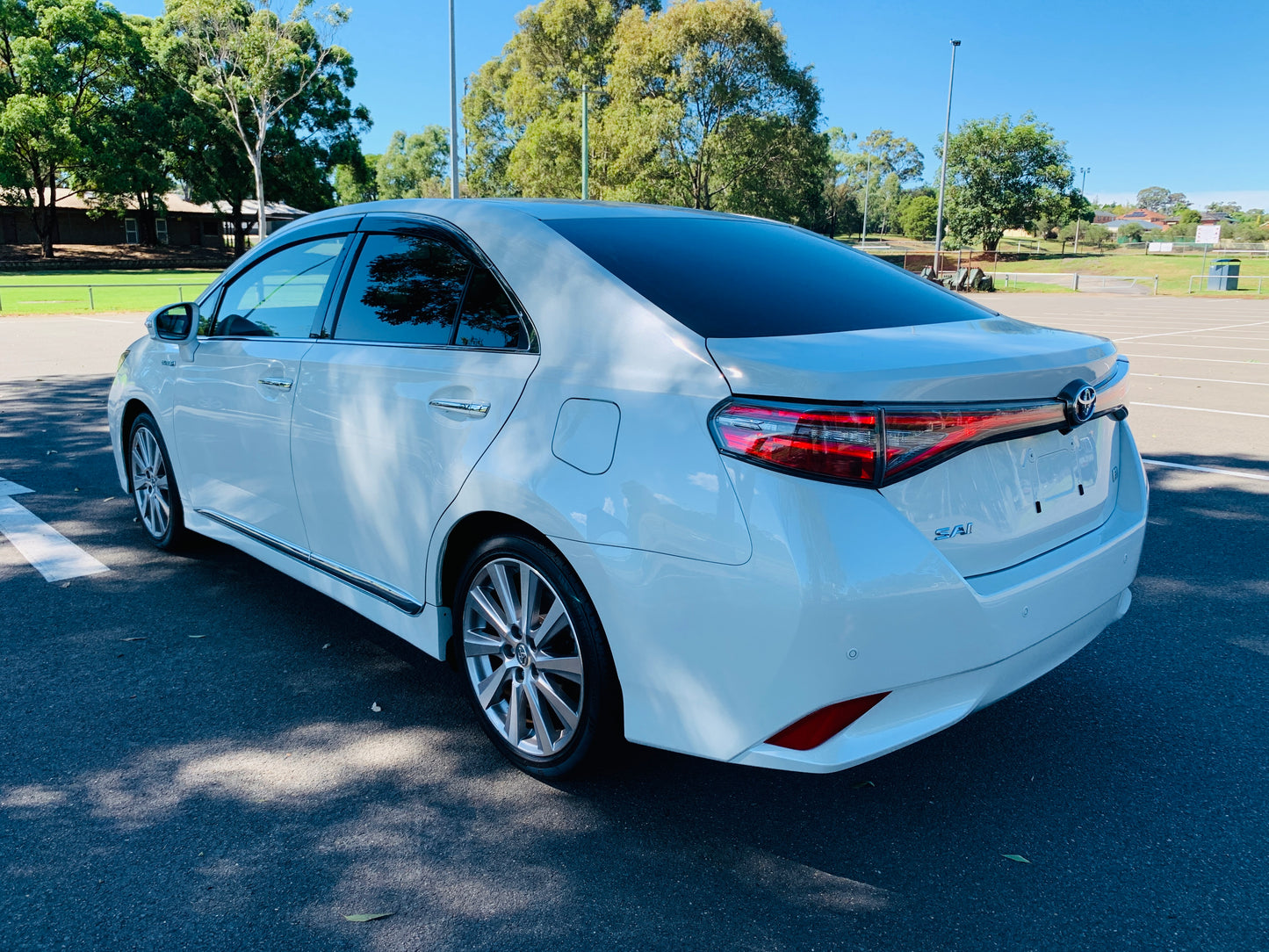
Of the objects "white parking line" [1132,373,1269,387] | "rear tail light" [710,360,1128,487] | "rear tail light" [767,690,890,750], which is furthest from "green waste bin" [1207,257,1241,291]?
"rear tail light" [767,690,890,750]

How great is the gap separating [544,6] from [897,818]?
5834cm

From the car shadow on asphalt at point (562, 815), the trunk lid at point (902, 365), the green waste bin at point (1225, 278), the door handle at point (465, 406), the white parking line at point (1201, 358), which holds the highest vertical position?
the green waste bin at point (1225, 278)

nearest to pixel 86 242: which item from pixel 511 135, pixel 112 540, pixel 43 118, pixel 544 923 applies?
pixel 43 118

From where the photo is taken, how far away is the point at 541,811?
2.90 m

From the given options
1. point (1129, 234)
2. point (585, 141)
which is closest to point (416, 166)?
point (1129, 234)

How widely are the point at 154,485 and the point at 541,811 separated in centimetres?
323

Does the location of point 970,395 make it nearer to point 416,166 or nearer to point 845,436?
point 845,436

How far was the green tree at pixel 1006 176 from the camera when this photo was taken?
239 feet

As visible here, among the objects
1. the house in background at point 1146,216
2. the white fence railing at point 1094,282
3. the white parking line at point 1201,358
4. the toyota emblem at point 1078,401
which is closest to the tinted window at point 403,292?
the toyota emblem at point 1078,401

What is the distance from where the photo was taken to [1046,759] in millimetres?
3199

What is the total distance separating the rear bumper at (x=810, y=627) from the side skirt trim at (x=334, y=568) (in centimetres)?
94

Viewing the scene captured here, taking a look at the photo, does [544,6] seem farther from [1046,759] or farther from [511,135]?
[1046,759]

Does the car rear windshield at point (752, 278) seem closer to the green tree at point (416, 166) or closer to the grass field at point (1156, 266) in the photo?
the grass field at point (1156, 266)

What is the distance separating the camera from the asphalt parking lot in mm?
2404
